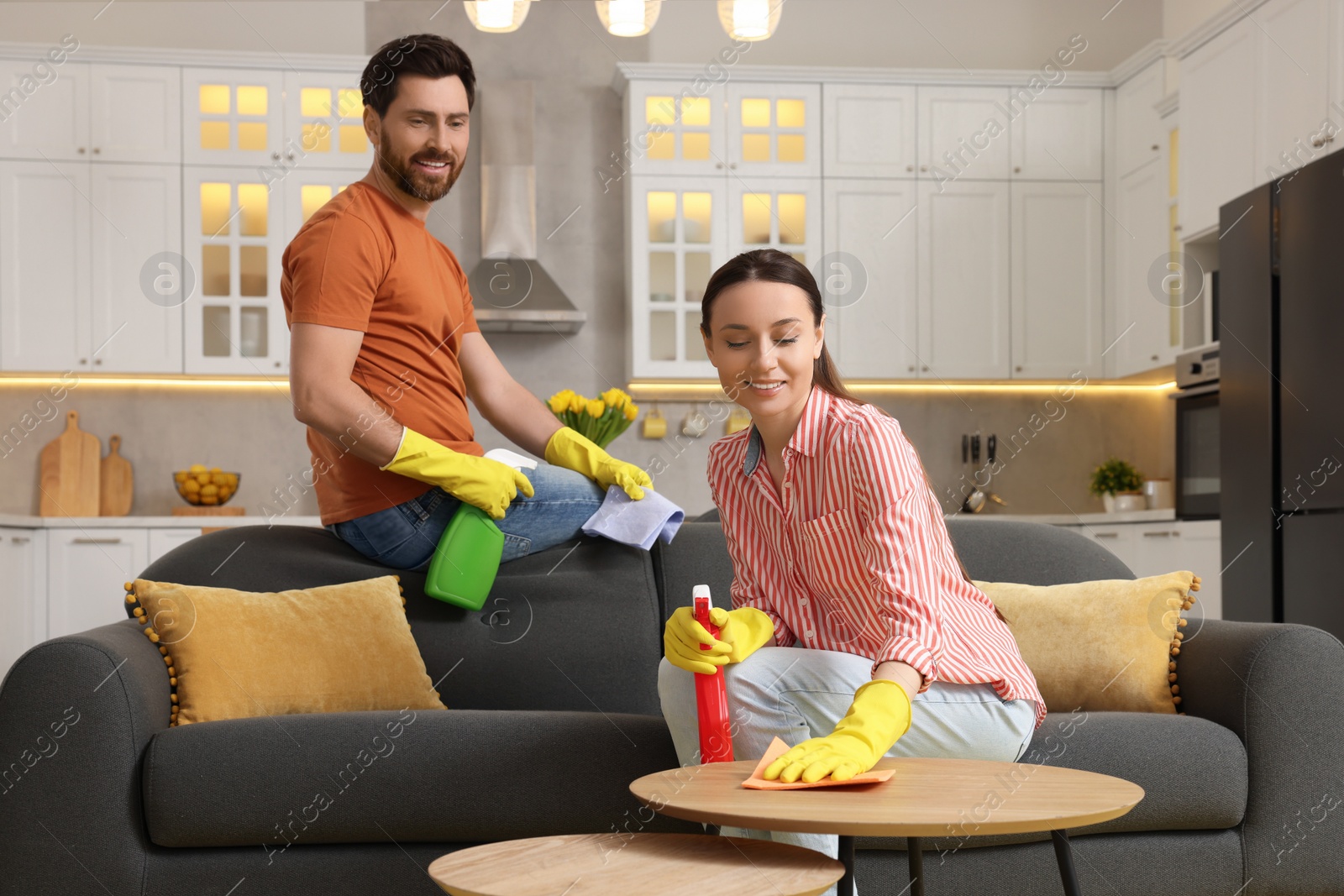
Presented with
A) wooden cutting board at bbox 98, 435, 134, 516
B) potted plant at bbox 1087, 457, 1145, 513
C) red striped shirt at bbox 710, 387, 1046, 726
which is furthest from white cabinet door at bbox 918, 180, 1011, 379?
red striped shirt at bbox 710, 387, 1046, 726

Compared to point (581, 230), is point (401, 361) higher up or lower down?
lower down

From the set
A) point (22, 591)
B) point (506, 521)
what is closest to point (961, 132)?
point (506, 521)

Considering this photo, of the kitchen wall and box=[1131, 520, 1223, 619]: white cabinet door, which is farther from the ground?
the kitchen wall

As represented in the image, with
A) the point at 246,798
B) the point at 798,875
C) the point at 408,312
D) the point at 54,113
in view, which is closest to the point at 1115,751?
the point at 798,875

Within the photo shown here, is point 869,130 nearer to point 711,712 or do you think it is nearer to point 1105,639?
point 1105,639

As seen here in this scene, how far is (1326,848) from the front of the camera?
184 cm

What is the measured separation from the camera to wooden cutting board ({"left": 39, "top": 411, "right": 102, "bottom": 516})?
5.00 m

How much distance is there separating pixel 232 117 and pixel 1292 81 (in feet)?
13.3

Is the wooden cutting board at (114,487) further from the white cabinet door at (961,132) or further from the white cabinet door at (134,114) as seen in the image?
the white cabinet door at (961,132)

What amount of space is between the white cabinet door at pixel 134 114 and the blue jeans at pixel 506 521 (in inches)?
130

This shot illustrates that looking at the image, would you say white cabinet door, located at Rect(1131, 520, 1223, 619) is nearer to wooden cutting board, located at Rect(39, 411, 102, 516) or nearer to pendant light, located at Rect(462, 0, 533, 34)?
pendant light, located at Rect(462, 0, 533, 34)

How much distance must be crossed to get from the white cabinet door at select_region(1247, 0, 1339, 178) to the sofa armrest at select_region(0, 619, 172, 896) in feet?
12.2

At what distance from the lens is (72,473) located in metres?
5.02

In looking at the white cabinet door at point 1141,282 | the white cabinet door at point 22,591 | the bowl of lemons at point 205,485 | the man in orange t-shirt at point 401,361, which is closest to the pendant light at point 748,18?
the man in orange t-shirt at point 401,361
